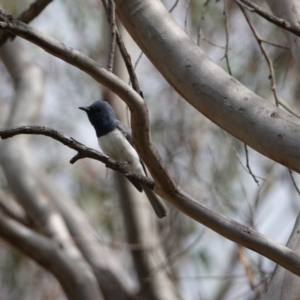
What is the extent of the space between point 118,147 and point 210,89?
217 centimetres

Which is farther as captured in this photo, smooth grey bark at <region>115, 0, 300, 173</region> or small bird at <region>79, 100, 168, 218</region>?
small bird at <region>79, 100, 168, 218</region>

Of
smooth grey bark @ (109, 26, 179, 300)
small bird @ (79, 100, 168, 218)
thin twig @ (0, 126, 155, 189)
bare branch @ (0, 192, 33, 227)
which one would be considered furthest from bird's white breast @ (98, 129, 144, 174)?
bare branch @ (0, 192, 33, 227)

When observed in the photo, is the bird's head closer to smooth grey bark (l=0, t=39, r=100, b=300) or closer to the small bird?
the small bird

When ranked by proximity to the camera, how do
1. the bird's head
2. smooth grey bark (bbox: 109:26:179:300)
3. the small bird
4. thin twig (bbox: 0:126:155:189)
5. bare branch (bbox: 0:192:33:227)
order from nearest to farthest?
thin twig (bbox: 0:126:155:189) → the small bird → the bird's head → smooth grey bark (bbox: 109:26:179:300) → bare branch (bbox: 0:192:33:227)

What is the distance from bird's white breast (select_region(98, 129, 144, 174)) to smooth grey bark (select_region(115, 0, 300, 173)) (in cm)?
188

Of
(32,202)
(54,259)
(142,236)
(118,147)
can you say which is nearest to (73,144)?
(118,147)

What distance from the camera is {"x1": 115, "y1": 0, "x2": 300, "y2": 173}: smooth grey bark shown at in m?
2.59

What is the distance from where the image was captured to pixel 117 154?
4.88 m

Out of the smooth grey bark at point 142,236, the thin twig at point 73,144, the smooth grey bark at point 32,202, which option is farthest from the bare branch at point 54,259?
the thin twig at point 73,144

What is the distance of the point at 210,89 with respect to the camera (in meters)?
2.76

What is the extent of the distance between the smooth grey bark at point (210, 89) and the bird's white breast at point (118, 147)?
6.17 ft

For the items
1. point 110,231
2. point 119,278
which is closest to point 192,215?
point 119,278

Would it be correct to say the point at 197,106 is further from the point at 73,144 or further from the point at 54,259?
the point at 54,259

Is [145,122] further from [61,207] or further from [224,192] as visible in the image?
[224,192]
